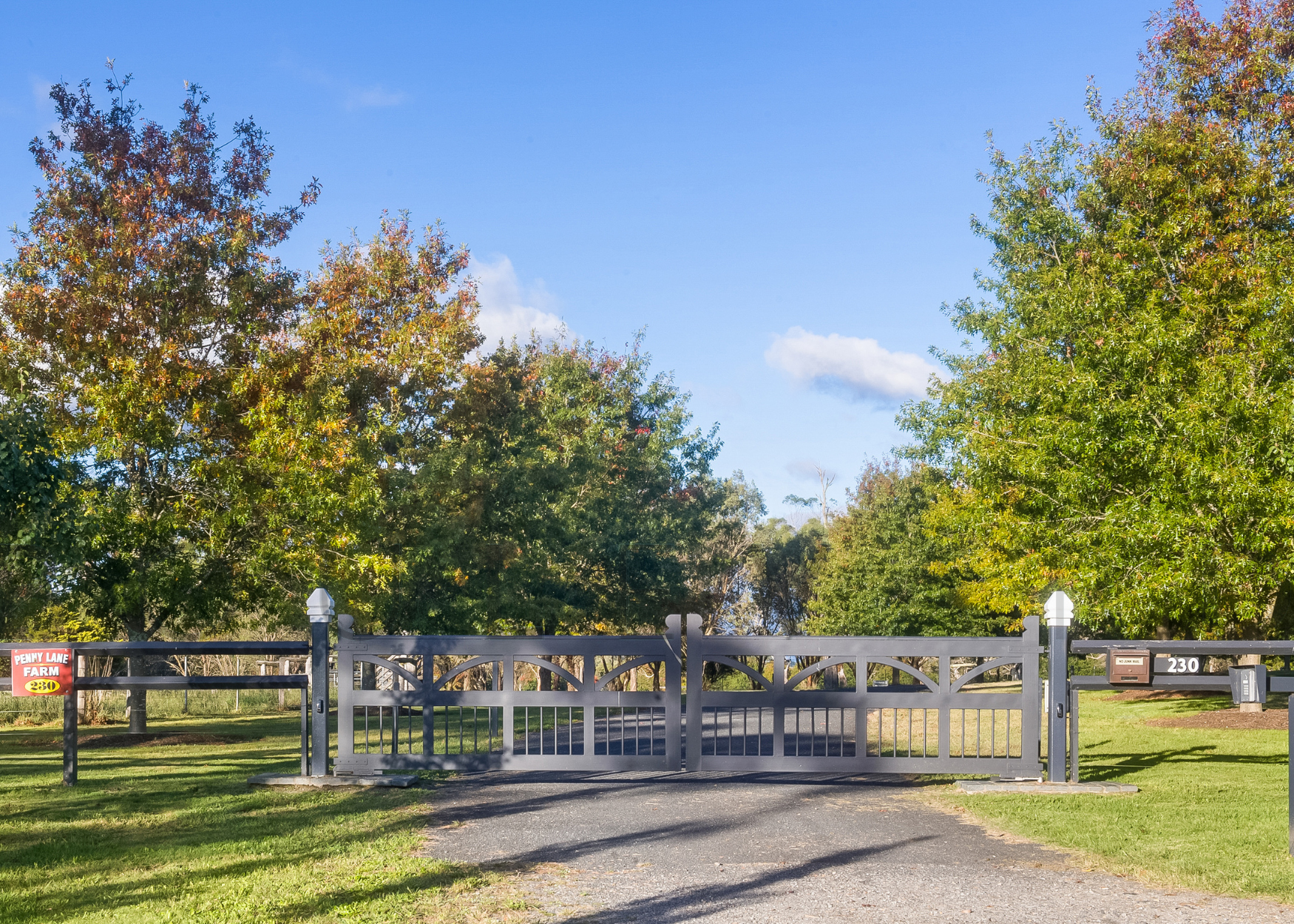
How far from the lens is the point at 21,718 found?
837 inches

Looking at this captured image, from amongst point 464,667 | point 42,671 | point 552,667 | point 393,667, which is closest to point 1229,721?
point 552,667

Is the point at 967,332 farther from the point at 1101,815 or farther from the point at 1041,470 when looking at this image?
the point at 1101,815

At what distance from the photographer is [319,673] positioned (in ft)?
34.9

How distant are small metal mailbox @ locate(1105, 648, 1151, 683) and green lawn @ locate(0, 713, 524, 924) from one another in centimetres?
628

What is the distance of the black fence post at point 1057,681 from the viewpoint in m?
9.81

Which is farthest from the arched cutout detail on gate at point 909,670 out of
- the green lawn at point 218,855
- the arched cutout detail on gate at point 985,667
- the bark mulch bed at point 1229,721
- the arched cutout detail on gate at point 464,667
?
the bark mulch bed at point 1229,721

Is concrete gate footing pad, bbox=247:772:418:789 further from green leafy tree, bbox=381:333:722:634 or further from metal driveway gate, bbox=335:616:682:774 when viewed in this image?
green leafy tree, bbox=381:333:722:634

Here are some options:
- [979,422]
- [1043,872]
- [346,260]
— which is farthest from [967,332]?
[1043,872]

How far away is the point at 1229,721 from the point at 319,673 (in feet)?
46.4

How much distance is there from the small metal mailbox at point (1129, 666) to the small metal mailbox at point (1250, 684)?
3.75 feet

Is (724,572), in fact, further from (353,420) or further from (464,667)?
(464,667)

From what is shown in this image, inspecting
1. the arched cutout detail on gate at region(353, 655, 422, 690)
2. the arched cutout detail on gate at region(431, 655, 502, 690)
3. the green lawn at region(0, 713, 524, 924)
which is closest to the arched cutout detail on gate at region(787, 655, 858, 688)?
the arched cutout detail on gate at region(431, 655, 502, 690)

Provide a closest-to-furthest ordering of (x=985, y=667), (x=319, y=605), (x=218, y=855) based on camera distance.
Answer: (x=218, y=855), (x=985, y=667), (x=319, y=605)

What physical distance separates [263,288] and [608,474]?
62.0 ft
